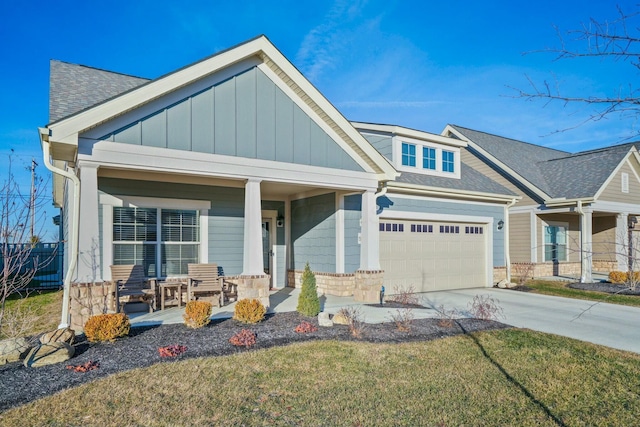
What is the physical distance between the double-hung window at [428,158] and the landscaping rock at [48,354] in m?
12.0

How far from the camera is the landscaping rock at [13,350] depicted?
5652 mm

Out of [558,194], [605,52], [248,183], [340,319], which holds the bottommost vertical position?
[340,319]

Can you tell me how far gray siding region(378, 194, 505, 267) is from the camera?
12.5 metres

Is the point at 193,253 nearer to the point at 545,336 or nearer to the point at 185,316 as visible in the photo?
the point at 185,316

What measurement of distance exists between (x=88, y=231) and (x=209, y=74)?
Result: 3.82m

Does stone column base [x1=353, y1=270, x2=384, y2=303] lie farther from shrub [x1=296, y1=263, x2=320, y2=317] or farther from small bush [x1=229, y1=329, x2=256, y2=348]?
small bush [x1=229, y1=329, x2=256, y2=348]

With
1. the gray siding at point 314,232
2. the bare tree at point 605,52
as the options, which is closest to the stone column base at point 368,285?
the gray siding at point 314,232

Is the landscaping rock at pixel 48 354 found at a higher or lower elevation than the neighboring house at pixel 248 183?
lower

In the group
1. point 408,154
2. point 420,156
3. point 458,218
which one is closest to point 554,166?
point 458,218

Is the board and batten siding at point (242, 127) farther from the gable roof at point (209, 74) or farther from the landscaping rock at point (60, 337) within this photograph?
the landscaping rock at point (60, 337)

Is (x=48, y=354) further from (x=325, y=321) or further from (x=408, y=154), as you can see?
(x=408, y=154)

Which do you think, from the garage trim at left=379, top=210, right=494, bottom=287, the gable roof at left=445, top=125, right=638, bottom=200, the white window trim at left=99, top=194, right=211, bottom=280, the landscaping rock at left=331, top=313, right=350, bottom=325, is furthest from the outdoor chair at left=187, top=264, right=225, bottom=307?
the gable roof at left=445, top=125, right=638, bottom=200

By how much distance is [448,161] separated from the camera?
15.4 metres

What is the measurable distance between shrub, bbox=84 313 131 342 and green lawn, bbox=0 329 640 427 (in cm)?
133
